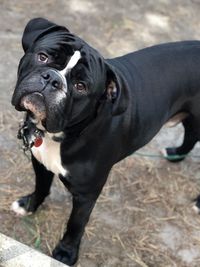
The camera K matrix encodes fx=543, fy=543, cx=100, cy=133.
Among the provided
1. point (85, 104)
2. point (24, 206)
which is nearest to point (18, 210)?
point (24, 206)

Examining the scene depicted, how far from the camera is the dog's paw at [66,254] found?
3088 millimetres

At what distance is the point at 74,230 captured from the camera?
9.80 feet

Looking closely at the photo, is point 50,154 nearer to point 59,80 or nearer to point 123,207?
point 59,80

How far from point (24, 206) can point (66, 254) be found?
0.41m

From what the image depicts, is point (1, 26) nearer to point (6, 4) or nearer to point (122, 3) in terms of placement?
point (6, 4)

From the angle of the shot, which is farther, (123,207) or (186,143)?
(186,143)

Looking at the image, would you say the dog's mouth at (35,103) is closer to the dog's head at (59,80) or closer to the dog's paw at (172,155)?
the dog's head at (59,80)

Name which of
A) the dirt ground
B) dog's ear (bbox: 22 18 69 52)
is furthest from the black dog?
the dirt ground

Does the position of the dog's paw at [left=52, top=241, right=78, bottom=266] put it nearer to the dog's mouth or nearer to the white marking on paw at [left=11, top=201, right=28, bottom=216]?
the white marking on paw at [left=11, top=201, right=28, bottom=216]

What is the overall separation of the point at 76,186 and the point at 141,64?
760mm

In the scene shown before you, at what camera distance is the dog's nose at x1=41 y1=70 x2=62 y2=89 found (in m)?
2.30

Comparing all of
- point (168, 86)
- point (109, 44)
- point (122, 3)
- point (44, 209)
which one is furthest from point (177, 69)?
point (122, 3)

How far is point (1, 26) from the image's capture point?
4.75 m

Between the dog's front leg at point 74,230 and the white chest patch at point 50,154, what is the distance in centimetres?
18
